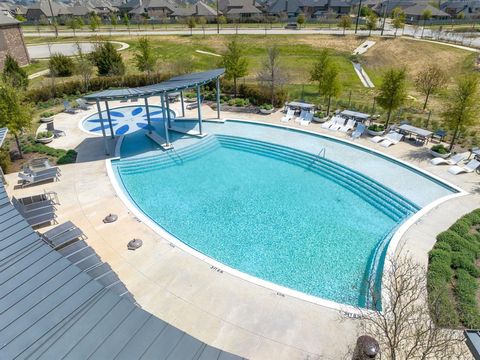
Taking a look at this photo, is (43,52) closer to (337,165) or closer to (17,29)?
(17,29)

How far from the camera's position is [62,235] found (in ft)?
39.4

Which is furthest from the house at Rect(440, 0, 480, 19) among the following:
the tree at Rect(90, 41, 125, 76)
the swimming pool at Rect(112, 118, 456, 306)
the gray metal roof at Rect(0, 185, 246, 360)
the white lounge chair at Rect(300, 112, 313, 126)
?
the gray metal roof at Rect(0, 185, 246, 360)

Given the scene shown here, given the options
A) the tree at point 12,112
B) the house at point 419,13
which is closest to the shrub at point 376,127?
the tree at point 12,112

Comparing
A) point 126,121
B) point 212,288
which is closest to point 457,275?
point 212,288

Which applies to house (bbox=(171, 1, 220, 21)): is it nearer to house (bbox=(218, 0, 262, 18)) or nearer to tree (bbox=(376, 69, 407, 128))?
house (bbox=(218, 0, 262, 18))

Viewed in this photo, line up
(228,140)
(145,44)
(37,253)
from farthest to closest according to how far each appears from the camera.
→ (145,44) → (228,140) → (37,253)

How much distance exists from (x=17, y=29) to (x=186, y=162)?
3928 cm

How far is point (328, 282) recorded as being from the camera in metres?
11.6

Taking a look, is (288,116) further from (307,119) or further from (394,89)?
(394,89)

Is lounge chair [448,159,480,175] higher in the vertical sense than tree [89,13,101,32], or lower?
lower

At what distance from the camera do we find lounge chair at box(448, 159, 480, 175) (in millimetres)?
17625

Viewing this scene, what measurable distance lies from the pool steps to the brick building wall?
34430 millimetres

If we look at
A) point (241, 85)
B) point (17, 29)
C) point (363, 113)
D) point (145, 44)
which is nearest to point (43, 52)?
point (17, 29)

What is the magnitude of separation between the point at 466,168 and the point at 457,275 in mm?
9428
